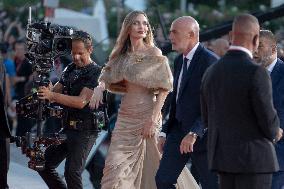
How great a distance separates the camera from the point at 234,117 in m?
6.19

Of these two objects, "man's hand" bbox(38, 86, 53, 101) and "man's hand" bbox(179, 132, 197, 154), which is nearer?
"man's hand" bbox(179, 132, 197, 154)

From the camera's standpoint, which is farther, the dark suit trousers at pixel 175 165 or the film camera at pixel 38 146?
the film camera at pixel 38 146

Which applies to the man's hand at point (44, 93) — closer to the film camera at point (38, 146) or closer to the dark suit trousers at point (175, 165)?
the film camera at point (38, 146)

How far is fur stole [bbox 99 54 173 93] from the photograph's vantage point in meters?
8.44

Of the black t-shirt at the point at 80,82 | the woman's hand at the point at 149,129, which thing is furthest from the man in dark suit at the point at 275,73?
the black t-shirt at the point at 80,82

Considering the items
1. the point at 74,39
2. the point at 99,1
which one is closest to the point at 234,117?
the point at 74,39

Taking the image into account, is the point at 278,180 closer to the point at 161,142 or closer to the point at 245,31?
the point at 161,142

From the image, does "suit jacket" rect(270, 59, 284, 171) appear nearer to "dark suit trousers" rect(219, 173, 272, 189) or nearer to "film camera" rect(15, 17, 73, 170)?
"dark suit trousers" rect(219, 173, 272, 189)

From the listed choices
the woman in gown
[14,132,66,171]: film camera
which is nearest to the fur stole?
the woman in gown

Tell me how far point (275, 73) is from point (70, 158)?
2.29 metres

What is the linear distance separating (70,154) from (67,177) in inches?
8.7

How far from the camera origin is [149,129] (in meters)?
8.44

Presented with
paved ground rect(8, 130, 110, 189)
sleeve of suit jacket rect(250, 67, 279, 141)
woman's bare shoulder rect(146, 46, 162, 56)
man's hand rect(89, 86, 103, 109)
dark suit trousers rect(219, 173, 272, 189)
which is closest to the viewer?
sleeve of suit jacket rect(250, 67, 279, 141)

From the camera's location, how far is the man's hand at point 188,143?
7.68 m
